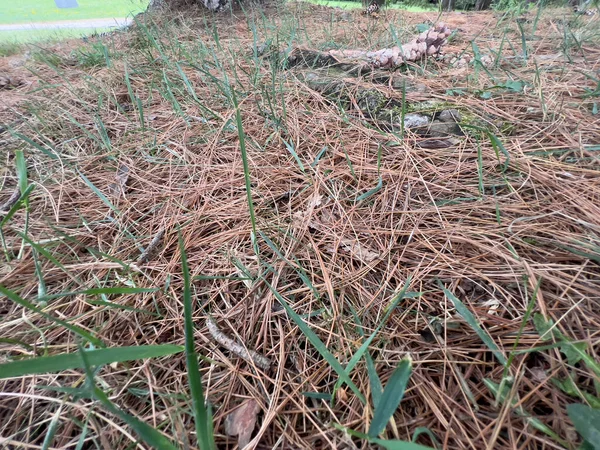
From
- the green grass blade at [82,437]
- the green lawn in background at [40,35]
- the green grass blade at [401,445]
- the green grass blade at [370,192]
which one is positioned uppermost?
the green lawn in background at [40,35]

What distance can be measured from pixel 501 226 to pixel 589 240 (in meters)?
0.16

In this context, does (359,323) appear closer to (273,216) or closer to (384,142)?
(273,216)

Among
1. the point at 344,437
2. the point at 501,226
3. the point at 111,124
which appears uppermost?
the point at 111,124

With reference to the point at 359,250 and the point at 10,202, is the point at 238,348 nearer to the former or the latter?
the point at 359,250

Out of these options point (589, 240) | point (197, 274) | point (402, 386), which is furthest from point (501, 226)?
point (197, 274)

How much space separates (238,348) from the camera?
603mm

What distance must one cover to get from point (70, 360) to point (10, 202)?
882 millimetres

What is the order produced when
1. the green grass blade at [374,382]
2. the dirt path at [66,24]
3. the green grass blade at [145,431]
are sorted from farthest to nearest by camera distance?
the dirt path at [66,24]
the green grass blade at [374,382]
the green grass blade at [145,431]

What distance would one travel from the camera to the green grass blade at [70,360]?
38 cm

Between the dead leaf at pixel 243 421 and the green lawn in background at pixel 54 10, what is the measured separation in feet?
15.9

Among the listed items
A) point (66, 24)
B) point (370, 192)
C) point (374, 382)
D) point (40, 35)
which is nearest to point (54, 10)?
point (66, 24)

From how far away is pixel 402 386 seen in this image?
0.41 meters

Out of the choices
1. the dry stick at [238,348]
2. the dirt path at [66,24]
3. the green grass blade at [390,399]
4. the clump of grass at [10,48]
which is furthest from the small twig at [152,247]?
the dirt path at [66,24]

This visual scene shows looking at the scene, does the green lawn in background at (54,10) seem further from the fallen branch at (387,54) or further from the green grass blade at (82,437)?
the green grass blade at (82,437)
